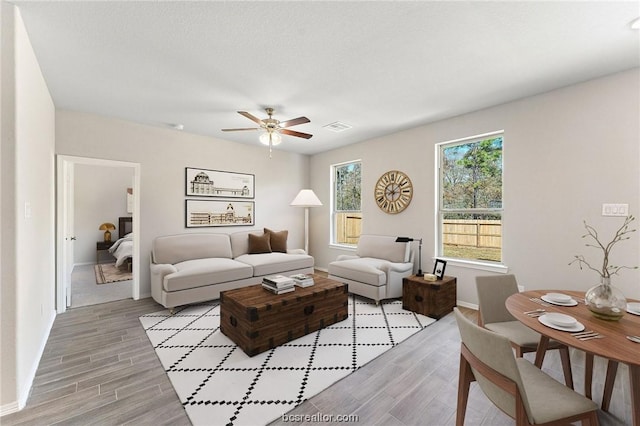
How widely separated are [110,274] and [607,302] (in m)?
7.09

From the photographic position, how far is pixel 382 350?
2582mm

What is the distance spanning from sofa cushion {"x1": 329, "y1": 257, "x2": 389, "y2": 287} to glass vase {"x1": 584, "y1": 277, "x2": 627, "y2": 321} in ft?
7.49

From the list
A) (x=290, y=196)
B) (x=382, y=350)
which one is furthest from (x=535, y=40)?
(x=290, y=196)

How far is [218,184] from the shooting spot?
4934mm

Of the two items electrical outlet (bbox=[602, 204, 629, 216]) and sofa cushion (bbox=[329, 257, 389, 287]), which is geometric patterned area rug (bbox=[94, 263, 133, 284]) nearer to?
sofa cushion (bbox=[329, 257, 389, 287])

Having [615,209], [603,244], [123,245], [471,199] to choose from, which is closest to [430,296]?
[471,199]

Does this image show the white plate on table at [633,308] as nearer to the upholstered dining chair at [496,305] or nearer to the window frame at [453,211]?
the upholstered dining chair at [496,305]

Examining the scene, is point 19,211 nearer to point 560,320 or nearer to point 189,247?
point 189,247

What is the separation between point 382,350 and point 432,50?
2.68 meters

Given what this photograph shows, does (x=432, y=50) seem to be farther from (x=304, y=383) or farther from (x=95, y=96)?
(x=95, y=96)

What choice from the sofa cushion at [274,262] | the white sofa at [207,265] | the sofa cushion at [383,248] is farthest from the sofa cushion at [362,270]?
the white sofa at [207,265]

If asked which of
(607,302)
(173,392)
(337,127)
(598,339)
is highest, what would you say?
(337,127)

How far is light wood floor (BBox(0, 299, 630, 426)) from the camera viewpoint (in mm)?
1740

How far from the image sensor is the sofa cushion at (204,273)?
11.3ft
